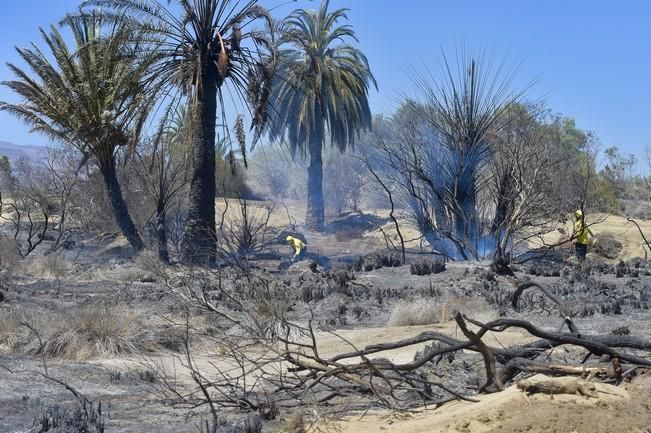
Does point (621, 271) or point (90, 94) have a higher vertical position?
point (90, 94)

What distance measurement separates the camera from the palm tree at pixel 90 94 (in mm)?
23594

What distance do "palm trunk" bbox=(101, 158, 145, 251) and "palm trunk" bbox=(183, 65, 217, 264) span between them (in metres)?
4.14

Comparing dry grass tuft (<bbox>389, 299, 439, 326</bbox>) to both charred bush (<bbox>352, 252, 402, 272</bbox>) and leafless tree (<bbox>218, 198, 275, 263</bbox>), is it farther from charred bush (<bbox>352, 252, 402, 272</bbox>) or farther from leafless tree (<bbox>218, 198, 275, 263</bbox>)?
charred bush (<bbox>352, 252, 402, 272</bbox>)

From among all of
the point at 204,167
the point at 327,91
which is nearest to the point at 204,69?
the point at 204,167

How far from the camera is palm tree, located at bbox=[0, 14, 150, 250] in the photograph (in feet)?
77.4

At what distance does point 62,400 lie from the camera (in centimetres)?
861

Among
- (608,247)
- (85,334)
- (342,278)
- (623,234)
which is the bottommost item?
(85,334)

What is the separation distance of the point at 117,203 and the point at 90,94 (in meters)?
3.51

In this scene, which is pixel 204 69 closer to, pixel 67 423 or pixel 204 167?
pixel 204 167

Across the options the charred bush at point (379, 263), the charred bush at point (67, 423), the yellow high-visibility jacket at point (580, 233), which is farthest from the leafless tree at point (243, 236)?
the yellow high-visibility jacket at point (580, 233)

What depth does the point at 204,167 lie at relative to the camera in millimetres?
22984

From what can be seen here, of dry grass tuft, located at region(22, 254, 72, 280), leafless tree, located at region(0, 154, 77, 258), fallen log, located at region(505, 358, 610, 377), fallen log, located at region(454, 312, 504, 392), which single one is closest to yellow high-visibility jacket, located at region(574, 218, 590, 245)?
dry grass tuft, located at region(22, 254, 72, 280)

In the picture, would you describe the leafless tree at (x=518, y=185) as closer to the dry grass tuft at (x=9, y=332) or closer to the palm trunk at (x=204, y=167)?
the palm trunk at (x=204, y=167)

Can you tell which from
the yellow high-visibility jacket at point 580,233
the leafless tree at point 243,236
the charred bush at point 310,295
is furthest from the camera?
the yellow high-visibility jacket at point 580,233
